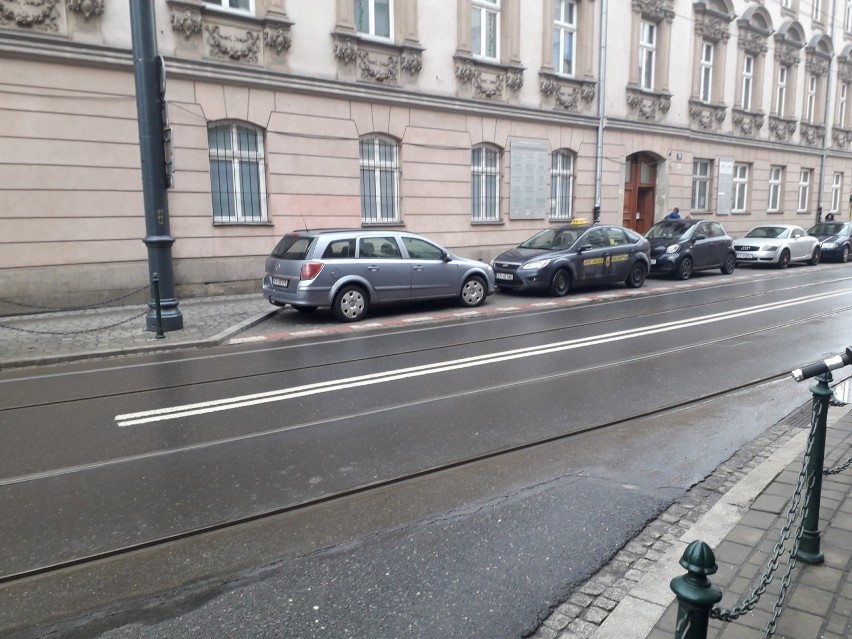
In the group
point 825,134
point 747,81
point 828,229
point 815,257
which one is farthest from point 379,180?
point 825,134

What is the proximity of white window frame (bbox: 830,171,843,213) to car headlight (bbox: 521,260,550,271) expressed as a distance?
1160 inches

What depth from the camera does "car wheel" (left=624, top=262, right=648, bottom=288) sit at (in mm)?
17047

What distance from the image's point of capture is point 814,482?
3467 millimetres

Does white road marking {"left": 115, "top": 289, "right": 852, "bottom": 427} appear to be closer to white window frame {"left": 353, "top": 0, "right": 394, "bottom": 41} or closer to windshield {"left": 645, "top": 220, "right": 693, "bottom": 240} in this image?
windshield {"left": 645, "top": 220, "right": 693, "bottom": 240}

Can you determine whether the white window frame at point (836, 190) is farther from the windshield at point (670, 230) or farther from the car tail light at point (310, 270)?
the car tail light at point (310, 270)

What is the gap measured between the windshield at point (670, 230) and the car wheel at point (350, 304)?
1122 cm

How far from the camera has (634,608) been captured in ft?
10.5

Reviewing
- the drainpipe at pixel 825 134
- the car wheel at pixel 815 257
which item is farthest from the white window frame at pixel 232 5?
the drainpipe at pixel 825 134

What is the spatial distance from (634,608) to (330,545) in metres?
1.70

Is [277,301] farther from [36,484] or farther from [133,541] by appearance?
[133,541]

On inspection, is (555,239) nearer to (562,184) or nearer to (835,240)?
(562,184)

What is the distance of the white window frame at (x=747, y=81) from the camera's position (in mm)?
29955

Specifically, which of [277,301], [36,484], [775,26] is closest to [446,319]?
[277,301]

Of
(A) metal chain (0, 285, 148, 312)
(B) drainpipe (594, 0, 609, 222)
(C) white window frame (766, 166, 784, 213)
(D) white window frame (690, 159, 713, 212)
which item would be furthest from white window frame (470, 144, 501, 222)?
(C) white window frame (766, 166, 784, 213)
